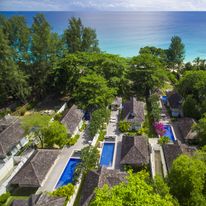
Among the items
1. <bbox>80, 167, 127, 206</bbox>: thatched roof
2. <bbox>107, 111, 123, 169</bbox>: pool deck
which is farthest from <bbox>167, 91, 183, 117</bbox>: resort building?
<bbox>80, 167, 127, 206</bbox>: thatched roof

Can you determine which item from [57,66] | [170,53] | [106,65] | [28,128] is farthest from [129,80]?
[28,128]

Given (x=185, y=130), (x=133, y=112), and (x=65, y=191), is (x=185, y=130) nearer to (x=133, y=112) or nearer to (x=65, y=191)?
(x=133, y=112)

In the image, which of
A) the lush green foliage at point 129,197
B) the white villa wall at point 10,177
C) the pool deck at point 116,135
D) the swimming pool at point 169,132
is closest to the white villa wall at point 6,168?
the white villa wall at point 10,177

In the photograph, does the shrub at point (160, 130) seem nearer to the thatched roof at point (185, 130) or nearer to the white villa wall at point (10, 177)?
the thatched roof at point (185, 130)

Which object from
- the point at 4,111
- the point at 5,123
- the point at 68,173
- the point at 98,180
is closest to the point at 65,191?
the point at 98,180

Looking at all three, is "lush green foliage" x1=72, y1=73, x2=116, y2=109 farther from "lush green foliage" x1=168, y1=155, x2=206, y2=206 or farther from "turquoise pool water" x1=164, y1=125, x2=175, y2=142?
"lush green foliage" x1=168, y1=155, x2=206, y2=206
